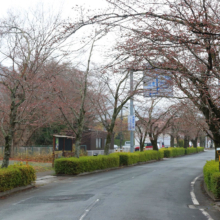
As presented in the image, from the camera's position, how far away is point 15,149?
33.0 metres

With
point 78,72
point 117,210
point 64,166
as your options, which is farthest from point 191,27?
point 78,72

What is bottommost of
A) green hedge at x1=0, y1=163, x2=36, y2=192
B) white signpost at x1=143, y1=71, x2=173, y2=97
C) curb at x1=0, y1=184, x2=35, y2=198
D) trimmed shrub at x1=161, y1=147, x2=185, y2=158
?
curb at x1=0, y1=184, x2=35, y2=198

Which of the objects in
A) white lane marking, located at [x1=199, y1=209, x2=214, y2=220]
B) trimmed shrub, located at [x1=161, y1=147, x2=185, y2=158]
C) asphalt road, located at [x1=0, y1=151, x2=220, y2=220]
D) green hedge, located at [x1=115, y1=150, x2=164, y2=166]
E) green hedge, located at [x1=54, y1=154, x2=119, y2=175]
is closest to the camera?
asphalt road, located at [x1=0, y1=151, x2=220, y2=220]

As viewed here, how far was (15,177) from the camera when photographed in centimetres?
1334

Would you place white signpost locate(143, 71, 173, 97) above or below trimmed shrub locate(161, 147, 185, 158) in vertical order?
above

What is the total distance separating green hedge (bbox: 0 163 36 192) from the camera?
12359mm

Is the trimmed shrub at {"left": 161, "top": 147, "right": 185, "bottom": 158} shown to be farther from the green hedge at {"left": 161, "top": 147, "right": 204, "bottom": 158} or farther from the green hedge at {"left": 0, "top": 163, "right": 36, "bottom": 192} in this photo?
the green hedge at {"left": 0, "top": 163, "right": 36, "bottom": 192}

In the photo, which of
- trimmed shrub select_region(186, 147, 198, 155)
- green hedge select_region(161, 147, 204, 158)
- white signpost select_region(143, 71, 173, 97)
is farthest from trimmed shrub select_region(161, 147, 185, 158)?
white signpost select_region(143, 71, 173, 97)

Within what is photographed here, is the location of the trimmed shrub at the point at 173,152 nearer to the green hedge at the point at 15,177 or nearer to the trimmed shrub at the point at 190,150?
the trimmed shrub at the point at 190,150

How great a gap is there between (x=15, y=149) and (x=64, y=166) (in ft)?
47.0

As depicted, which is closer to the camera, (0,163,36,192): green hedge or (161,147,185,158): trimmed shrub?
(0,163,36,192): green hedge

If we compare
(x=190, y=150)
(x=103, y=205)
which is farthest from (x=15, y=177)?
(x=190, y=150)

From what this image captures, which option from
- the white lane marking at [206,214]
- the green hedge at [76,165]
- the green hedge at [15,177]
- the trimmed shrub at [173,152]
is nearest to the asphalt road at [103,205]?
the white lane marking at [206,214]

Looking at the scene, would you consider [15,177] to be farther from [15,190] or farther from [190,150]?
[190,150]
